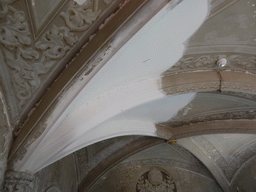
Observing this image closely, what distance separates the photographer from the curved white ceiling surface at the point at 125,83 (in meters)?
2.00

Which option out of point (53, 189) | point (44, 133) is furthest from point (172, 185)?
point (44, 133)

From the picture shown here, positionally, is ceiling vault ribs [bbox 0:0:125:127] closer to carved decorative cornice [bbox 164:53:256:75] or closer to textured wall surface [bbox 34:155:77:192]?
carved decorative cornice [bbox 164:53:256:75]

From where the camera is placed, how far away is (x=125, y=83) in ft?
8.65

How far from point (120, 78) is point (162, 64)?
538mm

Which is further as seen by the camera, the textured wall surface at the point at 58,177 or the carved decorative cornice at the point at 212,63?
the textured wall surface at the point at 58,177

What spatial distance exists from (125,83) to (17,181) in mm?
1537

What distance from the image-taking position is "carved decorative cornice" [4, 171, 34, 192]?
195 centimetres

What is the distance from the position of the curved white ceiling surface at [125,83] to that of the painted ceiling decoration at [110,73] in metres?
0.01

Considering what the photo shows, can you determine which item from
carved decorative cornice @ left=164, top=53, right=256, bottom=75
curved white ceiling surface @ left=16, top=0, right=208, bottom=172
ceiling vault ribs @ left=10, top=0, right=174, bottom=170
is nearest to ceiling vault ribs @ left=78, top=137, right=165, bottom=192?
curved white ceiling surface @ left=16, top=0, right=208, bottom=172

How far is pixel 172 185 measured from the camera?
5703 millimetres

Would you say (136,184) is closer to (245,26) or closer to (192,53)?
(192,53)

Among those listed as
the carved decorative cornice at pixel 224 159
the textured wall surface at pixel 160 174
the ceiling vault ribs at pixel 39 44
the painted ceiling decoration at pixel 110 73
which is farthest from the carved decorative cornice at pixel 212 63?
the textured wall surface at pixel 160 174

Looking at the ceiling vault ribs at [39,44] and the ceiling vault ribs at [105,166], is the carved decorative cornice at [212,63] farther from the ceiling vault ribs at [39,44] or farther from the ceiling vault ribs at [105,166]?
the ceiling vault ribs at [105,166]

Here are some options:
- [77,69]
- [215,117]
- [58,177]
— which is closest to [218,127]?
[215,117]
